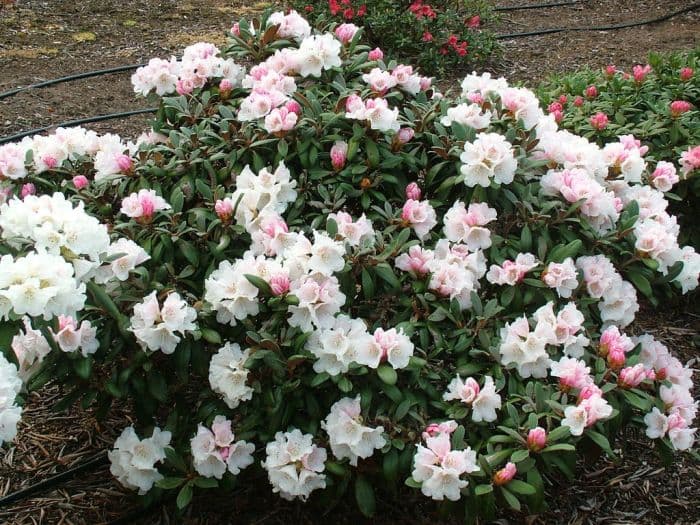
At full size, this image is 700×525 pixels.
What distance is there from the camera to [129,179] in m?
2.18

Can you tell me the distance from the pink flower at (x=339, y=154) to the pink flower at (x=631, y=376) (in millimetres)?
885

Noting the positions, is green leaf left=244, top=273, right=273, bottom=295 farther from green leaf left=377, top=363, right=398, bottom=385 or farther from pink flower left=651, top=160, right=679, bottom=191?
pink flower left=651, top=160, right=679, bottom=191

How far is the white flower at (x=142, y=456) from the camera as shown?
6.39 feet

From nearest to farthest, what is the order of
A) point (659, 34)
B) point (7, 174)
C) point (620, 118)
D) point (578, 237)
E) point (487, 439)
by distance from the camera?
point (487, 439)
point (578, 237)
point (7, 174)
point (620, 118)
point (659, 34)

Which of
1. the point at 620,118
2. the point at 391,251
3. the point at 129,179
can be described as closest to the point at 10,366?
the point at 129,179

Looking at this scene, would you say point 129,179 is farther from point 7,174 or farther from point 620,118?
point 620,118

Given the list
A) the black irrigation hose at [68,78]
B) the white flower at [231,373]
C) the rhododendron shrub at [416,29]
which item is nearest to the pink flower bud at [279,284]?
the white flower at [231,373]

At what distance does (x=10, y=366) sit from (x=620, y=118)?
2592 mm

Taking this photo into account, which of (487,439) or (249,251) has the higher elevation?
(249,251)

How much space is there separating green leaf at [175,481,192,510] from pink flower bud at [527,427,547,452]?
0.80m

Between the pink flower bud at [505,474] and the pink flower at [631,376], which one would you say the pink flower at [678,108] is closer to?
the pink flower at [631,376]

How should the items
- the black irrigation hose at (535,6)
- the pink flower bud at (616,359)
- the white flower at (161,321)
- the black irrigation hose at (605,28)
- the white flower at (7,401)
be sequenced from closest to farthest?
the white flower at (7,401) < the white flower at (161,321) < the pink flower bud at (616,359) < the black irrigation hose at (605,28) < the black irrigation hose at (535,6)

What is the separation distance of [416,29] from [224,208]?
4.04m

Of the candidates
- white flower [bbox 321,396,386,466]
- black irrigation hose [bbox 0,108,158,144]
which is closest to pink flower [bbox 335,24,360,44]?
white flower [bbox 321,396,386,466]
